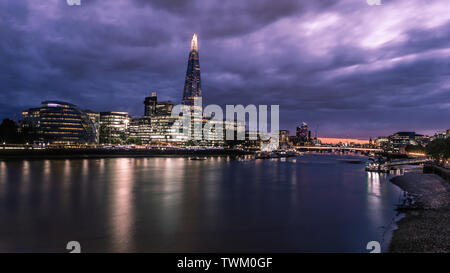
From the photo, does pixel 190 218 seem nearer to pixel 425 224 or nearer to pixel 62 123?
pixel 425 224

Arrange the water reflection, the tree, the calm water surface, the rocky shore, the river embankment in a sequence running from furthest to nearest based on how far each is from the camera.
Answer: the tree → the river embankment → the calm water surface → the water reflection → the rocky shore

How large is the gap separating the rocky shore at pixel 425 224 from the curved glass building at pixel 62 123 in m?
149

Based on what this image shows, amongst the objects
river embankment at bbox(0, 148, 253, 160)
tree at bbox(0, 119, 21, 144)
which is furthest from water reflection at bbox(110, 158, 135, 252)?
tree at bbox(0, 119, 21, 144)

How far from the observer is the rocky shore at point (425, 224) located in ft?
52.4

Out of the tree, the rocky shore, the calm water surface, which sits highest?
the tree

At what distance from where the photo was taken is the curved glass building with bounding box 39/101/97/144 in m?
142

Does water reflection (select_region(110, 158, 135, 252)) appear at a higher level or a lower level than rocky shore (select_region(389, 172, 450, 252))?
lower

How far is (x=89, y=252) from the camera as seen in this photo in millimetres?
17031

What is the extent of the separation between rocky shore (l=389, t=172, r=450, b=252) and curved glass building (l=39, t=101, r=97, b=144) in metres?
149

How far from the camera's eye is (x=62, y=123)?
473ft

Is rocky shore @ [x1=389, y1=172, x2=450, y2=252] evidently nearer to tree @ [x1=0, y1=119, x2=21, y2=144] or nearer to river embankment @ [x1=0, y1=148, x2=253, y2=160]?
river embankment @ [x1=0, y1=148, x2=253, y2=160]

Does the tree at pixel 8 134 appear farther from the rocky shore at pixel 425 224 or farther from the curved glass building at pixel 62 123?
the rocky shore at pixel 425 224

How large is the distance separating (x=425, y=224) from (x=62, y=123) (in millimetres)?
158653

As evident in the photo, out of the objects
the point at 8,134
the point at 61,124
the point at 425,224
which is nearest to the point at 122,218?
the point at 425,224
